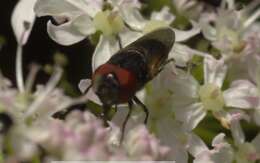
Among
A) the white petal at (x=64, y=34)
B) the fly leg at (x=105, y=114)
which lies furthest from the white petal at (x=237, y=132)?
the white petal at (x=64, y=34)

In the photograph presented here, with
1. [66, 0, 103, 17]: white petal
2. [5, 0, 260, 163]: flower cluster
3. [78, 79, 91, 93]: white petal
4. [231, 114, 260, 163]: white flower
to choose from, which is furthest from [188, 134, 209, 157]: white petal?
[66, 0, 103, 17]: white petal

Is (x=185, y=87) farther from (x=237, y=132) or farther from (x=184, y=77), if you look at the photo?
(x=237, y=132)

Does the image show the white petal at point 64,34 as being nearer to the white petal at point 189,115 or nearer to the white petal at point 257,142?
the white petal at point 189,115

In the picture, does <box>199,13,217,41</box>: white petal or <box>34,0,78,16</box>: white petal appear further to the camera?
<box>199,13,217,41</box>: white petal

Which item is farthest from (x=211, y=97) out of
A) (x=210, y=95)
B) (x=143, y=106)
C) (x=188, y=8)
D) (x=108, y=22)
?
(x=188, y=8)

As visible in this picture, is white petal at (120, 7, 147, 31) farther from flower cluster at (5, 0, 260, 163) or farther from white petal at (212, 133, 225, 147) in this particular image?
white petal at (212, 133, 225, 147)
